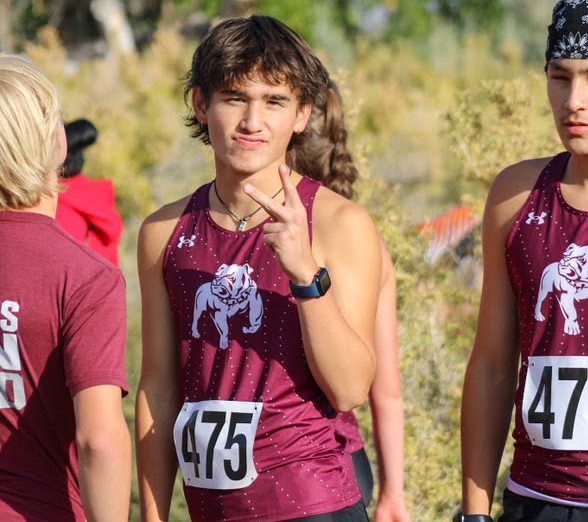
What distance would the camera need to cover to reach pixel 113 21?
2486 centimetres

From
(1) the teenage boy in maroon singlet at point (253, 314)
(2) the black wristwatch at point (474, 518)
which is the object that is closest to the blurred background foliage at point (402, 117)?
(2) the black wristwatch at point (474, 518)

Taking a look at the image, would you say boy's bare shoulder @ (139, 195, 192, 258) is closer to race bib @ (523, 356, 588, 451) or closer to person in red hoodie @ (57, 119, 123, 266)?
race bib @ (523, 356, 588, 451)

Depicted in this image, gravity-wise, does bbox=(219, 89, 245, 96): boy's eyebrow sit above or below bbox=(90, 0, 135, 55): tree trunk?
below

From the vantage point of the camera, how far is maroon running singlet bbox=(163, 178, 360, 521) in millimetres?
3393

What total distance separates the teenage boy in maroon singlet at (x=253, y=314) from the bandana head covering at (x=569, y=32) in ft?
2.08

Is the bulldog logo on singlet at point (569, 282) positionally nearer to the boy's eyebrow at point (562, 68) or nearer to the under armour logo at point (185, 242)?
the boy's eyebrow at point (562, 68)

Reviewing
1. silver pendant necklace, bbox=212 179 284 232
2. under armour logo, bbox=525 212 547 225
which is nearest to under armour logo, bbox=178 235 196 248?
silver pendant necklace, bbox=212 179 284 232

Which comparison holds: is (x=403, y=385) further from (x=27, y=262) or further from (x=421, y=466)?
(x=27, y=262)

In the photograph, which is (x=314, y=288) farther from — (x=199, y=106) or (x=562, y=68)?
(x=562, y=68)

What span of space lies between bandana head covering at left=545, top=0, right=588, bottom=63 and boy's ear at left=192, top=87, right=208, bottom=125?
908 millimetres

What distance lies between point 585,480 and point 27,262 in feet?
4.53

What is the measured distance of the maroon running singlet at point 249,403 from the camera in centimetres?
339

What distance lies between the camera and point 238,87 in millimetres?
3562

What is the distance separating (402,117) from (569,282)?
14.9m
